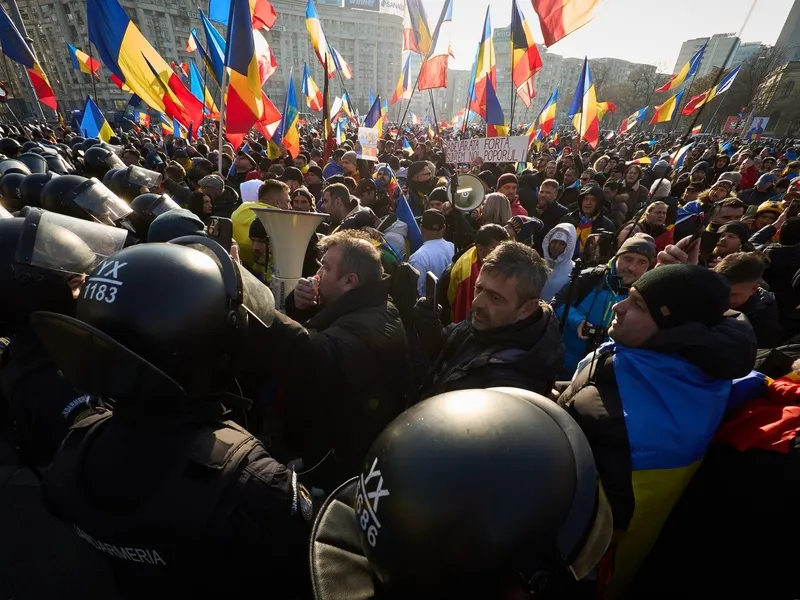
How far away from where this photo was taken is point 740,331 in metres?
1.57

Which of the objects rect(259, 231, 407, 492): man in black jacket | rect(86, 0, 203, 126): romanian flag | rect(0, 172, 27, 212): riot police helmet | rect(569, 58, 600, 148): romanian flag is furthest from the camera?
rect(569, 58, 600, 148): romanian flag

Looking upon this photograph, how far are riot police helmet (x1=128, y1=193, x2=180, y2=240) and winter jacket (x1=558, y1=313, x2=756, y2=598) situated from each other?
427 cm

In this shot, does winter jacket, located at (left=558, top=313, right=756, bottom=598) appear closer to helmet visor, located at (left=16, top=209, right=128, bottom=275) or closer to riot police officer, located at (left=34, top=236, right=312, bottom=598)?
riot police officer, located at (left=34, top=236, right=312, bottom=598)

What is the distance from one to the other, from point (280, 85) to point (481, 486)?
82.4 metres

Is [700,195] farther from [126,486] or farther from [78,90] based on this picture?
[78,90]

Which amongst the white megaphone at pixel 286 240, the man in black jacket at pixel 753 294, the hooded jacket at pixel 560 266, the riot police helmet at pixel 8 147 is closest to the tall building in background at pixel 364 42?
the riot police helmet at pixel 8 147

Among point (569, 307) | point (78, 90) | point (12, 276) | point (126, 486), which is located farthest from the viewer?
point (78, 90)

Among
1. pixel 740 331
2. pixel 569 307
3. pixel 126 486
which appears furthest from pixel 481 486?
pixel 569 307

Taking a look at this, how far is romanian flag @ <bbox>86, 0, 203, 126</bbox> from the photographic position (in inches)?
269

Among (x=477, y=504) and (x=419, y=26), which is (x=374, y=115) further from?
(x=477, y=504)

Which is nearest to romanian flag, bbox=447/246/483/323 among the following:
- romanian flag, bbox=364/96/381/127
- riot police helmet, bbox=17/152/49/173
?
riot police helmet, bbox=17/152/49/173

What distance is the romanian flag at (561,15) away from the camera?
528cm

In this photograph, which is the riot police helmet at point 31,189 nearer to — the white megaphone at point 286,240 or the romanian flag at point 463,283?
the white megaphone at point 286,240

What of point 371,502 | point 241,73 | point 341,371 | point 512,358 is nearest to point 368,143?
point 241,73
